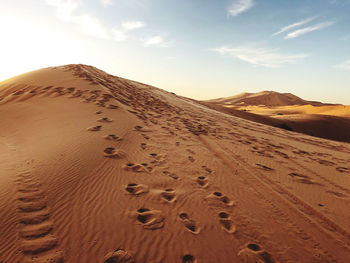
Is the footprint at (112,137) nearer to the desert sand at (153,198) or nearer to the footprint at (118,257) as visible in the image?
the desert sand at (153,198)

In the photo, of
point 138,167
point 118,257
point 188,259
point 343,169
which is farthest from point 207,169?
point 343,169

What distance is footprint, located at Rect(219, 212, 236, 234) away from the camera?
8.83 ft

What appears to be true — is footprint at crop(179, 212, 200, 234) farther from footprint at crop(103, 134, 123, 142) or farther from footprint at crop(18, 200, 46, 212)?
footprint at crop(103, 134, 123, 142)

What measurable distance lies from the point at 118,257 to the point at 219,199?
1.93 meters

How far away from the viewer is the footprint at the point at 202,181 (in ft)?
12.5

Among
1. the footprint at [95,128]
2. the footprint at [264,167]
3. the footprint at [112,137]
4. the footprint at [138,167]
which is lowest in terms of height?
the footprint at [264,167]

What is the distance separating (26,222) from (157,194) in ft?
5.91

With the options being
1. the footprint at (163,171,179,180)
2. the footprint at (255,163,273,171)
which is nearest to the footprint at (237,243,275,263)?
the footprint at (163,171,179,180)

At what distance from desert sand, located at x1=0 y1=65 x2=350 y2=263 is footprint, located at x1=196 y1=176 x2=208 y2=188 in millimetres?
24

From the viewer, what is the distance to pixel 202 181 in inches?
155

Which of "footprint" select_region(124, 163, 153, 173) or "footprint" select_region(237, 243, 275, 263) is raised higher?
"footprint" select_region(124, 163, 153, 173)

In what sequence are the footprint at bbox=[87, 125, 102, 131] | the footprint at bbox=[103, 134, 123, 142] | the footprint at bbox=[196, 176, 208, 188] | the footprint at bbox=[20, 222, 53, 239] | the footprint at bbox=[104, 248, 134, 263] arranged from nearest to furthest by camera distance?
the footprint at bbox=[104, 248, 134, 263]
the footprint at bbox=[20, 222, 53, 239]
the footprint at bbox=[196, 176, 208, 188]
the footprint at bbox=[103, 134, 123, 142]
the footprint at bbox=[87, 125, 102, 131]

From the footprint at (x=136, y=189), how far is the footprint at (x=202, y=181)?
1.10m

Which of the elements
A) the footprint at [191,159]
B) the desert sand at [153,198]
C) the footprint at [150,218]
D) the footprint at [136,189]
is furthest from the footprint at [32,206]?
the footprint at [191,159]
